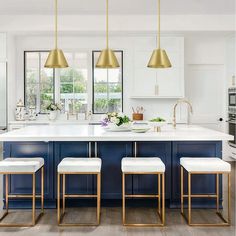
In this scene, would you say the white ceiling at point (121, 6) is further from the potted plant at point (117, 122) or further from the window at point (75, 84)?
the potted plant at point (117, 122)

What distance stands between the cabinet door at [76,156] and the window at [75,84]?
3.39m

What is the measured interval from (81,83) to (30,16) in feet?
5.34

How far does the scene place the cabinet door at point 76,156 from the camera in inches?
166

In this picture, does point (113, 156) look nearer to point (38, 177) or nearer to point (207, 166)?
point (38, 177)

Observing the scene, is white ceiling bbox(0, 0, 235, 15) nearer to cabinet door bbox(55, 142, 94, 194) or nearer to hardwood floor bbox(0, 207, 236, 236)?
cabinet door bbox(55, 142, 94, 194)

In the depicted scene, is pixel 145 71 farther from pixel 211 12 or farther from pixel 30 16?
pixel 30 16

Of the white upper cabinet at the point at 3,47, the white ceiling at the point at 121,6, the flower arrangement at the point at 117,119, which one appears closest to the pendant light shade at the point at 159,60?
the flower arrangement at the point at 117,119

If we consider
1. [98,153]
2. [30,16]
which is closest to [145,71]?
[30,16]

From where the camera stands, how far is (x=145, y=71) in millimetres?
7211

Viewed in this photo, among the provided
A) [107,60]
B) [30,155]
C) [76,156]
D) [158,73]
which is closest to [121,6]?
[158,73]

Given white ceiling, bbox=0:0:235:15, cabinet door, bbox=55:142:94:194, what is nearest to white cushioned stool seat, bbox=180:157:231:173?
cabinet door, bbox=55:142:94:194

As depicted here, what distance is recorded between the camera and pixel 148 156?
4.21 meters

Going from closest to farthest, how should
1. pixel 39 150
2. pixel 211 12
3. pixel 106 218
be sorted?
pixel 106 218 < pixel 39 150 < pixel 211 12

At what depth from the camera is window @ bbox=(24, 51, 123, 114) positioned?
7.53 m
